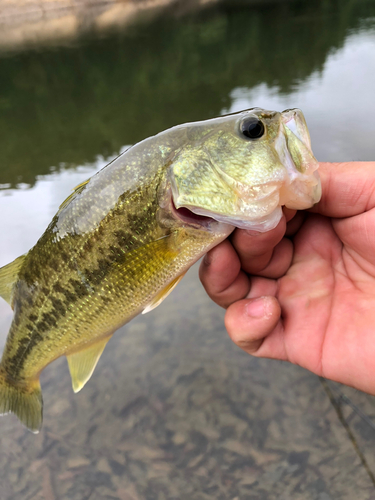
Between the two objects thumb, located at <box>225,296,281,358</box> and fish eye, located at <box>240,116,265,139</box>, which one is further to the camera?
thumb, located at <box>225,296,281,358</box>

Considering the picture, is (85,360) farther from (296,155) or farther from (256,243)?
(296,155)

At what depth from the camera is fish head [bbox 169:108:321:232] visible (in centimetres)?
137

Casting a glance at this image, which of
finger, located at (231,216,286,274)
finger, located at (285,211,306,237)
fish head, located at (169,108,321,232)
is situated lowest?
finger, located at (285,211,306,237)

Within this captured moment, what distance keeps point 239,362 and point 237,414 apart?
46cm

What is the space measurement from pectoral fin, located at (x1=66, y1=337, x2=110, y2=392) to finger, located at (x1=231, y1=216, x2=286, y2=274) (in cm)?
93

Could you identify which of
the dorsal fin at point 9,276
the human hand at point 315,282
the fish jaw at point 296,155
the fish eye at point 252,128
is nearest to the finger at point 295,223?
the human hand at point 315,282

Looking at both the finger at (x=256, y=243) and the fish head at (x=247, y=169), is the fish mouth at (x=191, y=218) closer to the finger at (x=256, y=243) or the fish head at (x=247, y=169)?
the fish head at (x=247, y=169)

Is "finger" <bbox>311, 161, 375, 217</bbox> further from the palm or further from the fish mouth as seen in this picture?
the fish mouth

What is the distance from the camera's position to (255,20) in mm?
22234

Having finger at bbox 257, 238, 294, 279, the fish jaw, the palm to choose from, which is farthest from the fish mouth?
the palm

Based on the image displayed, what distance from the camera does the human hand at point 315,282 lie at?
171cm

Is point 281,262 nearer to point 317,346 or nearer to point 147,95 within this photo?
point 317,346

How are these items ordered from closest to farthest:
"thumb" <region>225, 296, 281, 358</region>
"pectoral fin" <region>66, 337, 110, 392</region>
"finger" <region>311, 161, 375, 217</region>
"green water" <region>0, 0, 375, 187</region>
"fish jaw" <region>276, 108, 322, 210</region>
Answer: "fish jaw" <region>276, 108, 322, 210</region>, "finger" <region>311, 161, 375, 217</region>, "thumb" <region>225, 296, 281, 358</region>, "pectoral fin" <region>66, 337, 110, 392</region>, "green water" <region>0, 0, 375, 187</region>

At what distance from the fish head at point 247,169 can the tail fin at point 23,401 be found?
59.5 inches
